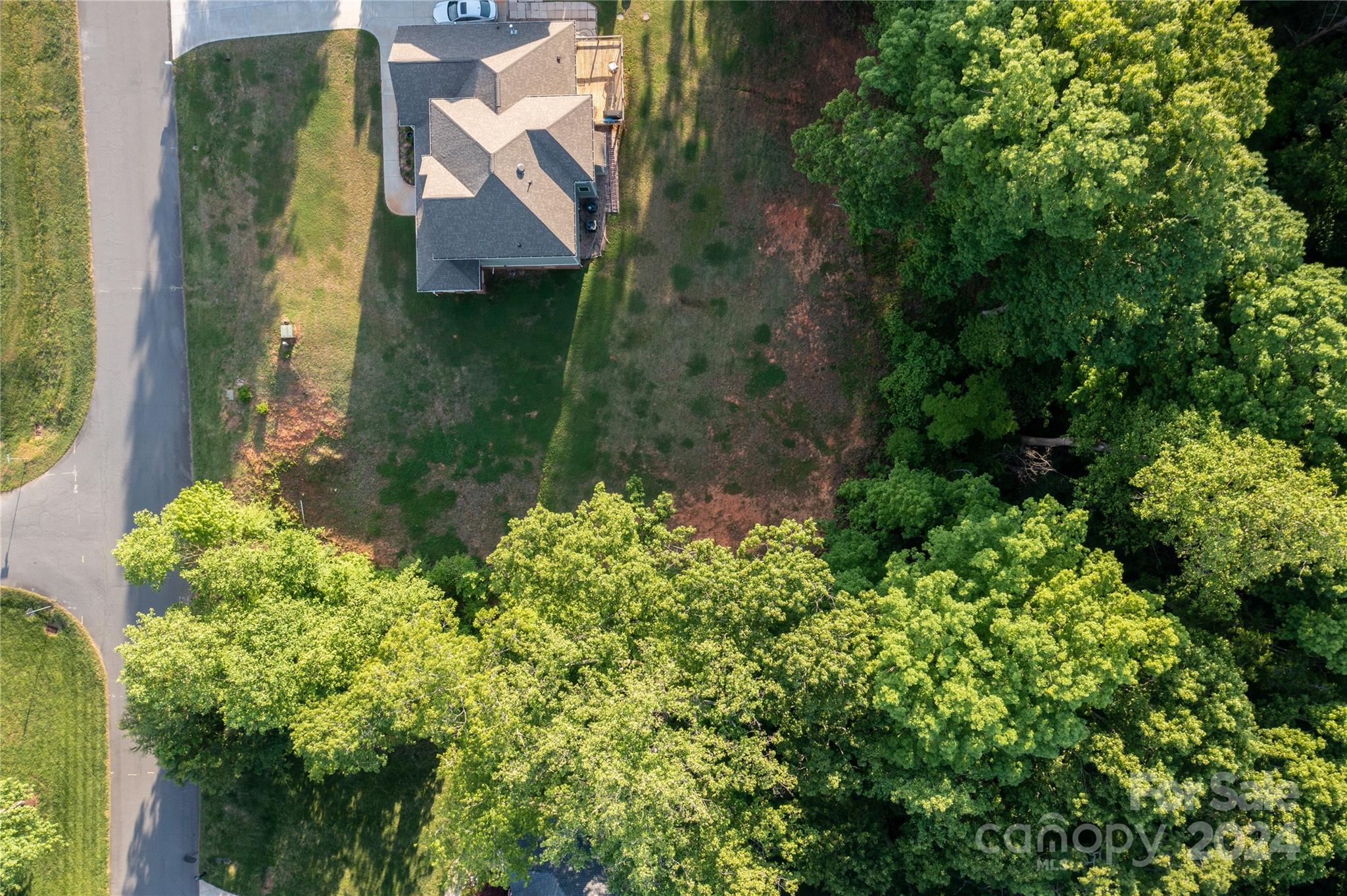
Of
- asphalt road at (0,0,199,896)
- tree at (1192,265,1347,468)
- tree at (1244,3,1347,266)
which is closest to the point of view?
tree at (1192,265,1347,468)

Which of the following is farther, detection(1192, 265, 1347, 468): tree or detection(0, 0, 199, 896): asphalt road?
detection(0, 0, 199, 896): asphalt road

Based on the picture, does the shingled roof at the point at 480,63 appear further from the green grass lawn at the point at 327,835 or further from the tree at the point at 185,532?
the green grass lawn at the point at 327,835

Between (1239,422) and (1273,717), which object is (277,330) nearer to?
(1239,422)

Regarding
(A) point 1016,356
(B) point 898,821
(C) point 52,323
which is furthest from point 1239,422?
(C) point 52,323

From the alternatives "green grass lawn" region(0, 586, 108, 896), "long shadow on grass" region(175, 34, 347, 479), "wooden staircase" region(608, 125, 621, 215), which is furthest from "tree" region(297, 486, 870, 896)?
"long shadow on grass" region(175, 34, 347, 479)

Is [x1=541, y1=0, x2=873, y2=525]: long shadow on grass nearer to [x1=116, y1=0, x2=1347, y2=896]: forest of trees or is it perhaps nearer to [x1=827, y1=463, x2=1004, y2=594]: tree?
[x1=827, y1=463, x2=1004, y2=594]: tree
